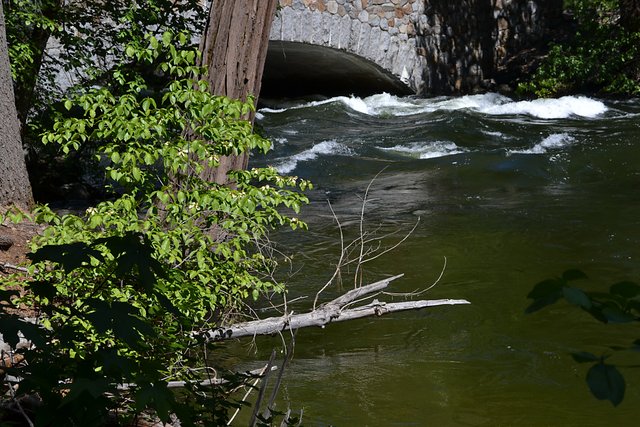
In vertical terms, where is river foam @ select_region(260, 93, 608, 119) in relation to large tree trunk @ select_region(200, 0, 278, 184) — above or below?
below

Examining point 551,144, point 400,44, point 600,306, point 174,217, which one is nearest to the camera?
point 600,306

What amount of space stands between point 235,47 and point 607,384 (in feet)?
14.0

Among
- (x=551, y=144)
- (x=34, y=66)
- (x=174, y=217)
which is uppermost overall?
(x=34, y=66)

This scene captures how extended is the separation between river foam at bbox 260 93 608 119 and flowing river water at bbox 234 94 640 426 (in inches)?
2.6

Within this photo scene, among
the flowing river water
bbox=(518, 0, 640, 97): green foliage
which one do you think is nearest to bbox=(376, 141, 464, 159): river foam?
the flowing river water

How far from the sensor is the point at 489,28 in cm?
1634

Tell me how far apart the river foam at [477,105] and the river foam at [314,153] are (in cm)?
273

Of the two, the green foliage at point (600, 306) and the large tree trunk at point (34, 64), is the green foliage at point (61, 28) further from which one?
the green foliage at point (600, 306)

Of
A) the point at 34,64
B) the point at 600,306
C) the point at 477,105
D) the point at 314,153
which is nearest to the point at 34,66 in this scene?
the point at 34,64

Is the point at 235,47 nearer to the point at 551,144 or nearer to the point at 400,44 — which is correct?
the point at 551,144

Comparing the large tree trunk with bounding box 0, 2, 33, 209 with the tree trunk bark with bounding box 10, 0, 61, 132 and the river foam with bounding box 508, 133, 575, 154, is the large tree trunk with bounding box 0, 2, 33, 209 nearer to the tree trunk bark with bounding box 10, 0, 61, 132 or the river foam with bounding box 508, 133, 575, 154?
the tree trunk bark with bounding box 10, 0, 61, 132

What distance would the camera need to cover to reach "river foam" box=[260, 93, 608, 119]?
41.8 feet

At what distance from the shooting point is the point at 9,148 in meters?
5.56

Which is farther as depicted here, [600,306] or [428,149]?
[428,149]
